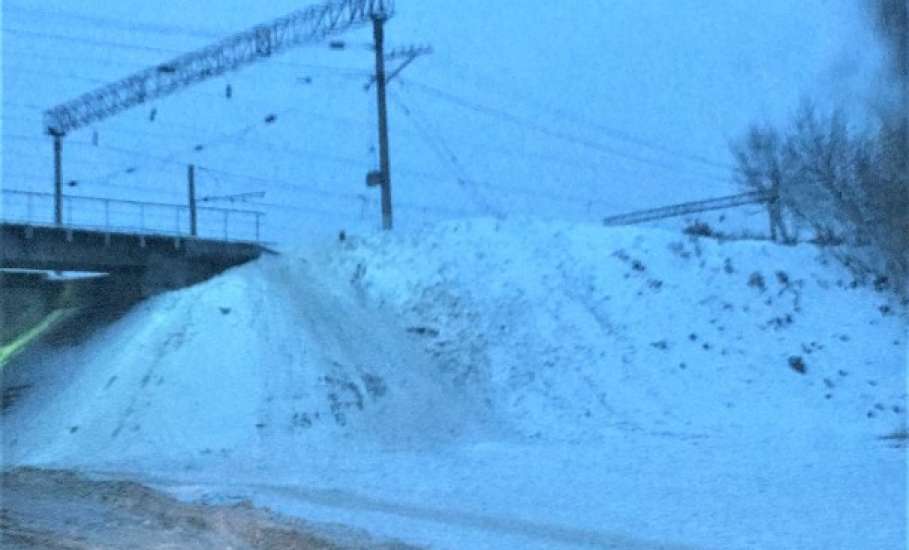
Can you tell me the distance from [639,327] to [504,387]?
4.53 meters

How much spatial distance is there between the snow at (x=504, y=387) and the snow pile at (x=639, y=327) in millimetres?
69

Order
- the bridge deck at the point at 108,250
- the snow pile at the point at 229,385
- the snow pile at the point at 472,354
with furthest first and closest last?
the bridge deck at the point at 108,250 → the snow pile at the point at 472,354 → the snow pile at the point at 229,385

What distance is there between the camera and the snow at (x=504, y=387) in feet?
49.4

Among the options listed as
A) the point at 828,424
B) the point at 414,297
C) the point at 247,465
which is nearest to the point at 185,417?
the point at 247,465

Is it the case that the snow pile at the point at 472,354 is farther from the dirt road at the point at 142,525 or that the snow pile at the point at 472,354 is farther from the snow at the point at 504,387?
the dirt road at the point at 142,525

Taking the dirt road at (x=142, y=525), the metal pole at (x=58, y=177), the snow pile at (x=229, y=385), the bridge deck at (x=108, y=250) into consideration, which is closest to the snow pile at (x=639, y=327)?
the snow pile at (x=229, y=385)

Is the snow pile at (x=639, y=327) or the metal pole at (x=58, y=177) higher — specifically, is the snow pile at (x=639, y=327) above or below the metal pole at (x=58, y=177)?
below

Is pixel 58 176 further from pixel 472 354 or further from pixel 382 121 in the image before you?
pixel 472 354

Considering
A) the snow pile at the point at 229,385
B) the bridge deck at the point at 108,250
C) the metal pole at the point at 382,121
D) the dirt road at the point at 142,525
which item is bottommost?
the dirt road at the point at 142,525

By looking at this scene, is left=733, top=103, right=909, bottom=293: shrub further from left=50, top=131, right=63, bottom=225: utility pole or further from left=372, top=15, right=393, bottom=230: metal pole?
left=50, top=131, right=63, bottom=225: utility pole

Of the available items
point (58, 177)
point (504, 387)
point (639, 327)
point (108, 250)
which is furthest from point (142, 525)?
point (58, 177)

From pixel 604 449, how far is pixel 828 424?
244 inches

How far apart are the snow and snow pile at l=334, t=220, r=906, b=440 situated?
7 cm

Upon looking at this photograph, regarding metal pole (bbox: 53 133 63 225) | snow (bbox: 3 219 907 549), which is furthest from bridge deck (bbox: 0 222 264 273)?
metal pole (bbox: 53 133 63 225)
